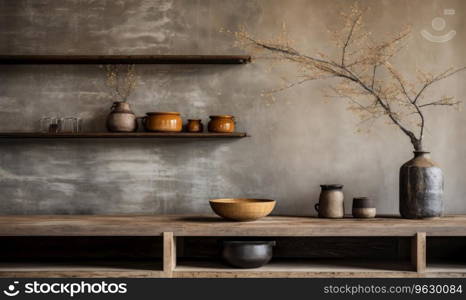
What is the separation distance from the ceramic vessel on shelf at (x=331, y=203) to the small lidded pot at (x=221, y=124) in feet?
2.48

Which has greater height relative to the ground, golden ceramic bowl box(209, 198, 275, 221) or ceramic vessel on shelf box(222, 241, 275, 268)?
golden ceramic bowl box(209, 198, 275, 221)

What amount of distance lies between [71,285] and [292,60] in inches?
82.3

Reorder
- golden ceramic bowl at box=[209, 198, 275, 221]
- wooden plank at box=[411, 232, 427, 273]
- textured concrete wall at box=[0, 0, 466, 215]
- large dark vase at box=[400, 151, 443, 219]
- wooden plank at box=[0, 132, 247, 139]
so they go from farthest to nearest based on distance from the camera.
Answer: textured concrete wall at box=[0, 0, 466, 215]
wooden plank at box=[0, 132, 247, 139]
large dark vase at box=[400, 151, 443, 219]
golden ceramic bowl at box=[209, 198, 275, 221]
wooden plank at box=[411, 232, 427, 273]

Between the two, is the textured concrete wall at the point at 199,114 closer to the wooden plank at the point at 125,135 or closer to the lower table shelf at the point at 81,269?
the wooden plank at the point at 125,135

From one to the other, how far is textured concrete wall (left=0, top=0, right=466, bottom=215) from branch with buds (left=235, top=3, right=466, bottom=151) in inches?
2.8

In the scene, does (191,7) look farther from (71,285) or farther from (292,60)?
(71,285)

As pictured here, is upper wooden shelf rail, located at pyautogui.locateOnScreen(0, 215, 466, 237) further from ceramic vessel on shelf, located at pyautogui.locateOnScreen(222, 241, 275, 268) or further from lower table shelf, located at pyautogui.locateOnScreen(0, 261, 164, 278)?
lower table shelf, located at pyautogui.locateOnScreen(0, 261, 164, 278)

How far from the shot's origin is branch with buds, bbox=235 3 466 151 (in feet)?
10.4

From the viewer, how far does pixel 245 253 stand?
2533mm

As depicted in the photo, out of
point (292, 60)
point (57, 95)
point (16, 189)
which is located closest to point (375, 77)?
point (292, 60)

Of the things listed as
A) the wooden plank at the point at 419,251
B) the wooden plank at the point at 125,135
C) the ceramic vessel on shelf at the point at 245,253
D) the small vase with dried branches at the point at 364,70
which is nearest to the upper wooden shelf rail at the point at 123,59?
the small vase with dried branches at the point at 364,70

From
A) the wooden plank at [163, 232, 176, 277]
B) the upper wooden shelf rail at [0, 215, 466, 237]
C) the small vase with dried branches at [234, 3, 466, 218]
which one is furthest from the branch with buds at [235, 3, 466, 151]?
the wooden plank at [163, 232, 176, 277]

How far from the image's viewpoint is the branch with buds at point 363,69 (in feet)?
10.4

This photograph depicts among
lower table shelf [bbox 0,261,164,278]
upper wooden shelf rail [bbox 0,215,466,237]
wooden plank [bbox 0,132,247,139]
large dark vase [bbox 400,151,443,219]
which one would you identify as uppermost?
wooden plank [bbox 0,132,247,139]
